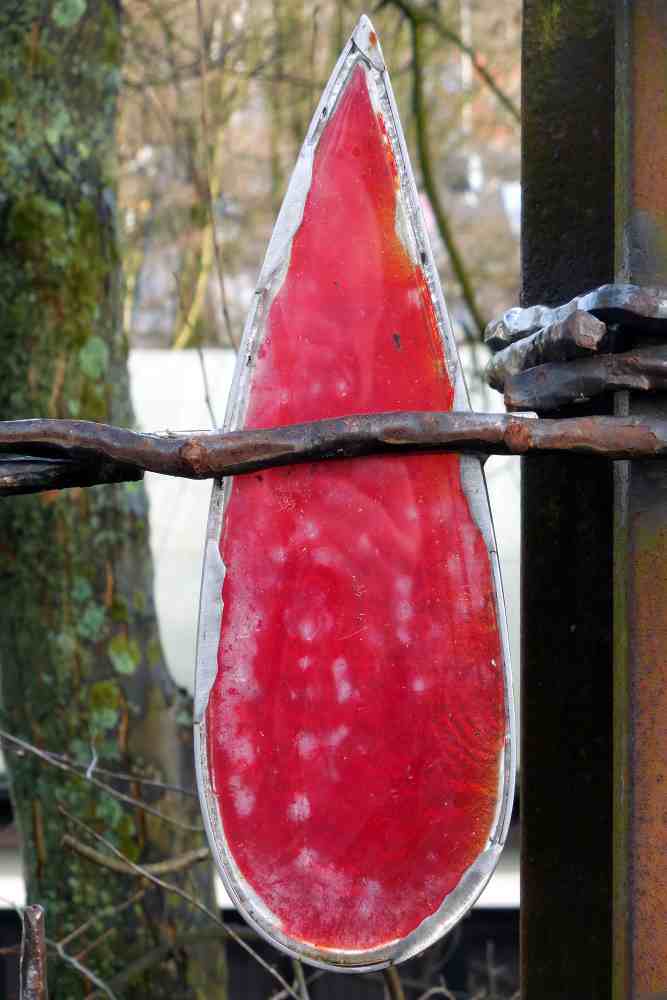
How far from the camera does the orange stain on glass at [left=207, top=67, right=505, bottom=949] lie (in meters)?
0.78

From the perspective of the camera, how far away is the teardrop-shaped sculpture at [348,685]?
2.56 feet

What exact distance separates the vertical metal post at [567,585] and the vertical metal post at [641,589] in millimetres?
130

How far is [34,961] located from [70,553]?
4.32 ft

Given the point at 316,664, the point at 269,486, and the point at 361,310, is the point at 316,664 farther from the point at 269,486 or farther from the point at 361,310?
the point at 361,310

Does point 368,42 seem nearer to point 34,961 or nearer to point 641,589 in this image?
point 641,589

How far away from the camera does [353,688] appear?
789 millimetres

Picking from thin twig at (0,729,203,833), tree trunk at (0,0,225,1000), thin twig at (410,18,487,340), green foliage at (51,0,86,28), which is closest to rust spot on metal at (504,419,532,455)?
thin twig at (0,729,203,833)

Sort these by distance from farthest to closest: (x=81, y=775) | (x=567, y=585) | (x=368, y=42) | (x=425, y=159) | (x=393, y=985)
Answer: (x=425, y=159)
(x=393, y=985)
(x=81, y=775)
(x=567, y=585)
(x=368, y=42)

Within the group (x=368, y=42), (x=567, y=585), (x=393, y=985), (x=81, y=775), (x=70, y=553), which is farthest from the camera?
(x=70, y=553)

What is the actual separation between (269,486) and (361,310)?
139mm

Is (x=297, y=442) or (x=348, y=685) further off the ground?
(x=297, y=442)

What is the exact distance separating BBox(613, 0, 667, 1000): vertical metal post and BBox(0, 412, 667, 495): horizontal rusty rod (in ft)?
0.17

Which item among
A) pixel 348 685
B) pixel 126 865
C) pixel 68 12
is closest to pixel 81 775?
pixel 126 865

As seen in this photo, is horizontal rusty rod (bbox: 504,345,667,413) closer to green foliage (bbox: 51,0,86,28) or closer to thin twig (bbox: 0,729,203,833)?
thin twig (bbox: 0,729,203,833)
